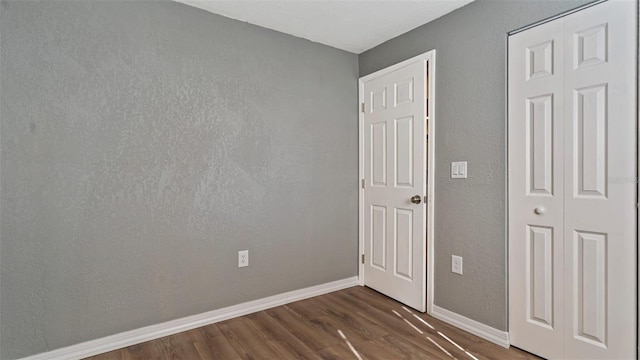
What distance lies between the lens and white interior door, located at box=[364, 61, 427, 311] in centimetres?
266

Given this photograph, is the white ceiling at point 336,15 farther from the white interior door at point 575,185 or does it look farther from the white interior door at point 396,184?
the white interior door at point 575,185

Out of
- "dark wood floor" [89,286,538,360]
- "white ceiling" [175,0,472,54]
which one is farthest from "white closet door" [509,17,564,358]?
"white ceiling" [175,0,472,54]

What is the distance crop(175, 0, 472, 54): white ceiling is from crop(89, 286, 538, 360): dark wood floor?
2290 millimetres

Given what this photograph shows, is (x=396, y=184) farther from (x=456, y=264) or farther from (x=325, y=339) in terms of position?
(x=325, y=339)

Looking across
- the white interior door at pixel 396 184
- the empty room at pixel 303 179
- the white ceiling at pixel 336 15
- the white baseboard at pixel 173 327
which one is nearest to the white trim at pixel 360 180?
the white interior door at pixel 396 184

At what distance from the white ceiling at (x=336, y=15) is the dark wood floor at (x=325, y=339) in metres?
2.29

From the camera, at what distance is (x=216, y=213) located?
8.21 ft

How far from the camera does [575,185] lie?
1842 mm

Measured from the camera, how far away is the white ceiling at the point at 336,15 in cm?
233

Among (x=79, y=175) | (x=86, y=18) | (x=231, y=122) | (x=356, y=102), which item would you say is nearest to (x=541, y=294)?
(x=356, y=102)

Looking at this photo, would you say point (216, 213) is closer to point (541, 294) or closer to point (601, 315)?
point (541, 294)

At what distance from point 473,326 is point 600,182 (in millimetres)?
1218

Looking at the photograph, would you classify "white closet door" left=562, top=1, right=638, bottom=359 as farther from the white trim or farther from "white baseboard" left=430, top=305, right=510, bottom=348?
the white trim

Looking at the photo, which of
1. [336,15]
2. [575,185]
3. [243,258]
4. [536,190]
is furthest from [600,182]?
[243,258]
